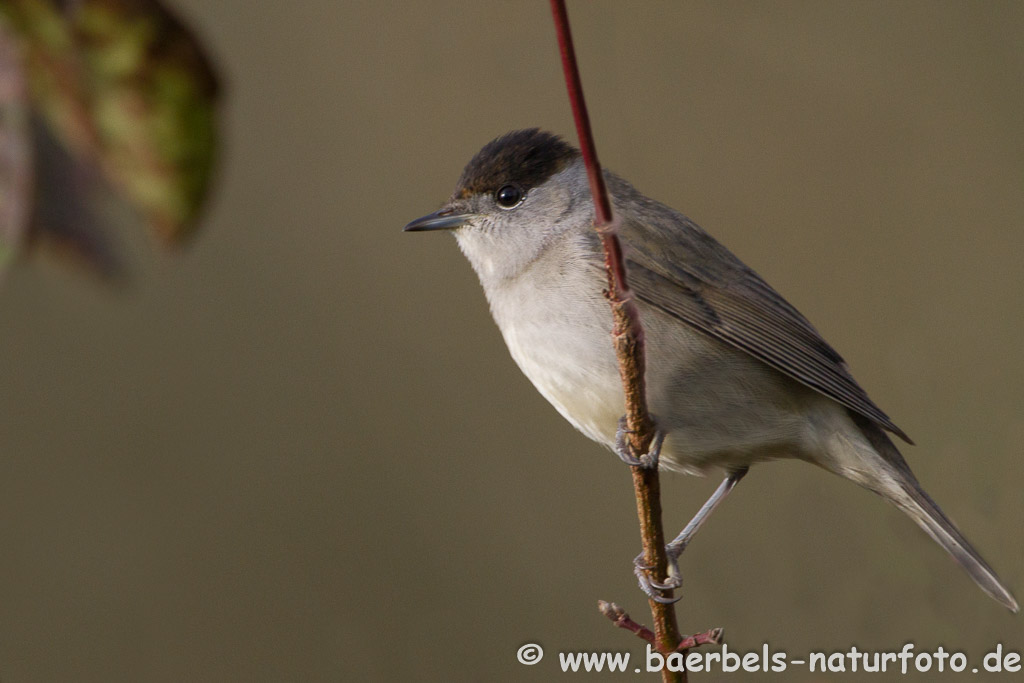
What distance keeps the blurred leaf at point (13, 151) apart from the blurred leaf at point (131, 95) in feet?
0.06

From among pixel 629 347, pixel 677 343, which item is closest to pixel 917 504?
pixel 677 343

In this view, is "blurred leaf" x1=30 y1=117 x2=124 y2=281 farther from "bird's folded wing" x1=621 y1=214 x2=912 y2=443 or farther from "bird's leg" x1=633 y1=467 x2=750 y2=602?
"bird's folded wing" x1=621 y1=214 x2=912 y2=443

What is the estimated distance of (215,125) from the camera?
85cm

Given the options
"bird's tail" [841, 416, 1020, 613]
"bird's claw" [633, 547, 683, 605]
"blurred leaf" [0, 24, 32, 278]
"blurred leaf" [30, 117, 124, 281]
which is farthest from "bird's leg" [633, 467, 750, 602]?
"blurred leaf" [0, 24, 32, 278]

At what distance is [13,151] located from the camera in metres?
0.82

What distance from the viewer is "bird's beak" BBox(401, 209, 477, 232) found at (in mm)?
3385

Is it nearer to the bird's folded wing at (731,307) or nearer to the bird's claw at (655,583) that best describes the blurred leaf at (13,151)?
the bird's claw at (655,583)

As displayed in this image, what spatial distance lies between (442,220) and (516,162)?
35cm

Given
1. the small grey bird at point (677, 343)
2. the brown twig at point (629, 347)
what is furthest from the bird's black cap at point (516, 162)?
the brown twig at point (629, 347)

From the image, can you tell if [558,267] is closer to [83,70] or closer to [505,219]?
[505,219]

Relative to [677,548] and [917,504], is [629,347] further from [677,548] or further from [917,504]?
[917,504]

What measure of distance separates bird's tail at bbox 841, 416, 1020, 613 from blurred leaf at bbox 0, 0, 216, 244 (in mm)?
2732

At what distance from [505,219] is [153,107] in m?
2.59

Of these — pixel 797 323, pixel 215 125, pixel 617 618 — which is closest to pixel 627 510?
pixel 797 323
